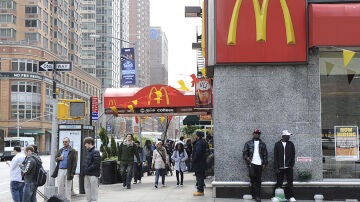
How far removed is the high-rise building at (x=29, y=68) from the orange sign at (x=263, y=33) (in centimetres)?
5794

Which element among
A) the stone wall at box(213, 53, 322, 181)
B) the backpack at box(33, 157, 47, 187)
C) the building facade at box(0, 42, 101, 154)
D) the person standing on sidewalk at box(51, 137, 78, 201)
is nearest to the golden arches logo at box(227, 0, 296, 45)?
the stone wall at box(213, 53, 322, 181)

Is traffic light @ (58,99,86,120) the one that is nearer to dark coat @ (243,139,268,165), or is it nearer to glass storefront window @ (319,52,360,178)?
dark coat @ (243,139,268,165)

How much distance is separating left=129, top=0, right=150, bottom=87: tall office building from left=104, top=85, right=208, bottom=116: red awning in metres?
123

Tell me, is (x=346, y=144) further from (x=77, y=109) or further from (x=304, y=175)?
(x=77, y=109)

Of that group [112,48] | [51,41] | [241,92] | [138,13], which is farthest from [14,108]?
[138,13]

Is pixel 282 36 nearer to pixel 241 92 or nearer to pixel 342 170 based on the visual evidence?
pixel 241 92

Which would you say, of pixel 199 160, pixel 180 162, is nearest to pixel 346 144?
pixel 199 160

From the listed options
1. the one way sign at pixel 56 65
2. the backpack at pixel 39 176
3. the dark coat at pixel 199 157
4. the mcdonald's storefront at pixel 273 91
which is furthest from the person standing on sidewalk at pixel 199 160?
the backpack at pixel 39 176

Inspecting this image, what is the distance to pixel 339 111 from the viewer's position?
13164mm

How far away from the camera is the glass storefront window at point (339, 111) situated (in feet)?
41.5

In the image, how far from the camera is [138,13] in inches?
6998

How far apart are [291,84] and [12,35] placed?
77.3 meters

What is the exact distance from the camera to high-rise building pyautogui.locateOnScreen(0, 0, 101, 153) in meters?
76.8

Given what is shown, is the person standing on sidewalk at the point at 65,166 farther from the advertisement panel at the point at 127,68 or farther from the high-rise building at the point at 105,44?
the high-rise building at the point at 105,44
